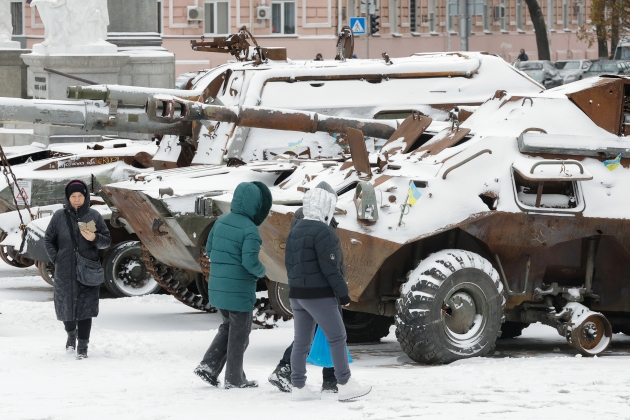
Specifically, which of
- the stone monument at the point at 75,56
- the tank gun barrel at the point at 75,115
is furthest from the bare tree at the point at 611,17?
the tank gun barrel at the point at 75,115

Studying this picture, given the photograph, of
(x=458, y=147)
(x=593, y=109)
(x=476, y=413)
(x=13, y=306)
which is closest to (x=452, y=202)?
(x=458, y=147)

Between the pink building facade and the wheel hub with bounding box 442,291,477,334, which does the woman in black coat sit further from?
the pink building facade

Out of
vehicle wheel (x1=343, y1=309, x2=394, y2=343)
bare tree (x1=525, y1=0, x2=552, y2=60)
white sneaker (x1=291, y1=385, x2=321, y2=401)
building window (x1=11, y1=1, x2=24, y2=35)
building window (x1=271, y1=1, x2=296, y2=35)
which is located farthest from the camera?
building window (x1=271, y1=1, x2=296, y2=35)

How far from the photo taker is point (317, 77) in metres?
13.8

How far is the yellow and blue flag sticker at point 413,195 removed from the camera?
970 centimetres

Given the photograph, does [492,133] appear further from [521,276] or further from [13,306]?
[13,306]

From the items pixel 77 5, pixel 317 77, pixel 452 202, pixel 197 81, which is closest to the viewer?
pixel 452 202

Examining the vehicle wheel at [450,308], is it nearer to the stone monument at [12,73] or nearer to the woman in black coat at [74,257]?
the woman in black coat at [74,257]

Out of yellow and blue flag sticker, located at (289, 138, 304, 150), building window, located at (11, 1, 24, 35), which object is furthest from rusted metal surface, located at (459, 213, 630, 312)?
building window, located at (11, 1, 24, 35)

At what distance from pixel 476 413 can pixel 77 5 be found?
1496cm

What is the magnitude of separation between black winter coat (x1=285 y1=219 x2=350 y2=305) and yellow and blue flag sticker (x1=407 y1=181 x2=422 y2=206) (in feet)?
6.20

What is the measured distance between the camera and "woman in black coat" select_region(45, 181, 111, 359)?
32.4 feet

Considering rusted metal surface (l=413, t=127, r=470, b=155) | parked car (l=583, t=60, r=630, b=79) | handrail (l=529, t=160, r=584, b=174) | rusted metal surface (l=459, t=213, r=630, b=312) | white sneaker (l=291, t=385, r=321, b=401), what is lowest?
white sneaker (l=291, t=385, r=321, b=401)

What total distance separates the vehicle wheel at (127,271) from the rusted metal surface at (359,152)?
4184 mm
